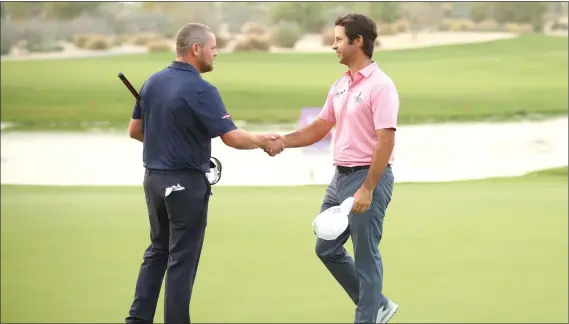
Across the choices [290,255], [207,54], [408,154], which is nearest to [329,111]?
[207,54]

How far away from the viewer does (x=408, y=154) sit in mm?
9914

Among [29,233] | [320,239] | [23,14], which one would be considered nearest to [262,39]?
[23,14]

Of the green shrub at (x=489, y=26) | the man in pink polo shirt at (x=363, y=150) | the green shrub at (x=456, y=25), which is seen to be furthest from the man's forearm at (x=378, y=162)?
the green shrub at (x=489, y=26)

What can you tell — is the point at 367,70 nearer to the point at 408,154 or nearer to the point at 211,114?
the point at 211,114

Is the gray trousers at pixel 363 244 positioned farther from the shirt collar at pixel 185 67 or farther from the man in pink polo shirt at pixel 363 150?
the shirt collar at pixel 185 67

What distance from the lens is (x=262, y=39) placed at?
9.72m

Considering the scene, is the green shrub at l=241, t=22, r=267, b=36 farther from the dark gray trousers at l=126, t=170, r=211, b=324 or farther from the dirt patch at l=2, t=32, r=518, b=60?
the dark gray trousers at l=126, t=170, r=211, b=324

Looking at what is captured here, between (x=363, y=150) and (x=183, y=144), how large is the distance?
0.64 m

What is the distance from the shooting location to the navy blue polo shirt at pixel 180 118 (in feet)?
12.1

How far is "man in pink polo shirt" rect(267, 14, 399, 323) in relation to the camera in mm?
3527

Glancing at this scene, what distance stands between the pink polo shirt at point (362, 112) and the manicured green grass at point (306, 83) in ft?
19.3

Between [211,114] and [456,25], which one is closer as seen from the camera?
[211,114]

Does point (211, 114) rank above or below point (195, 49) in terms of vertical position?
below

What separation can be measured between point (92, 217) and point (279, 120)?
213 centimetres
